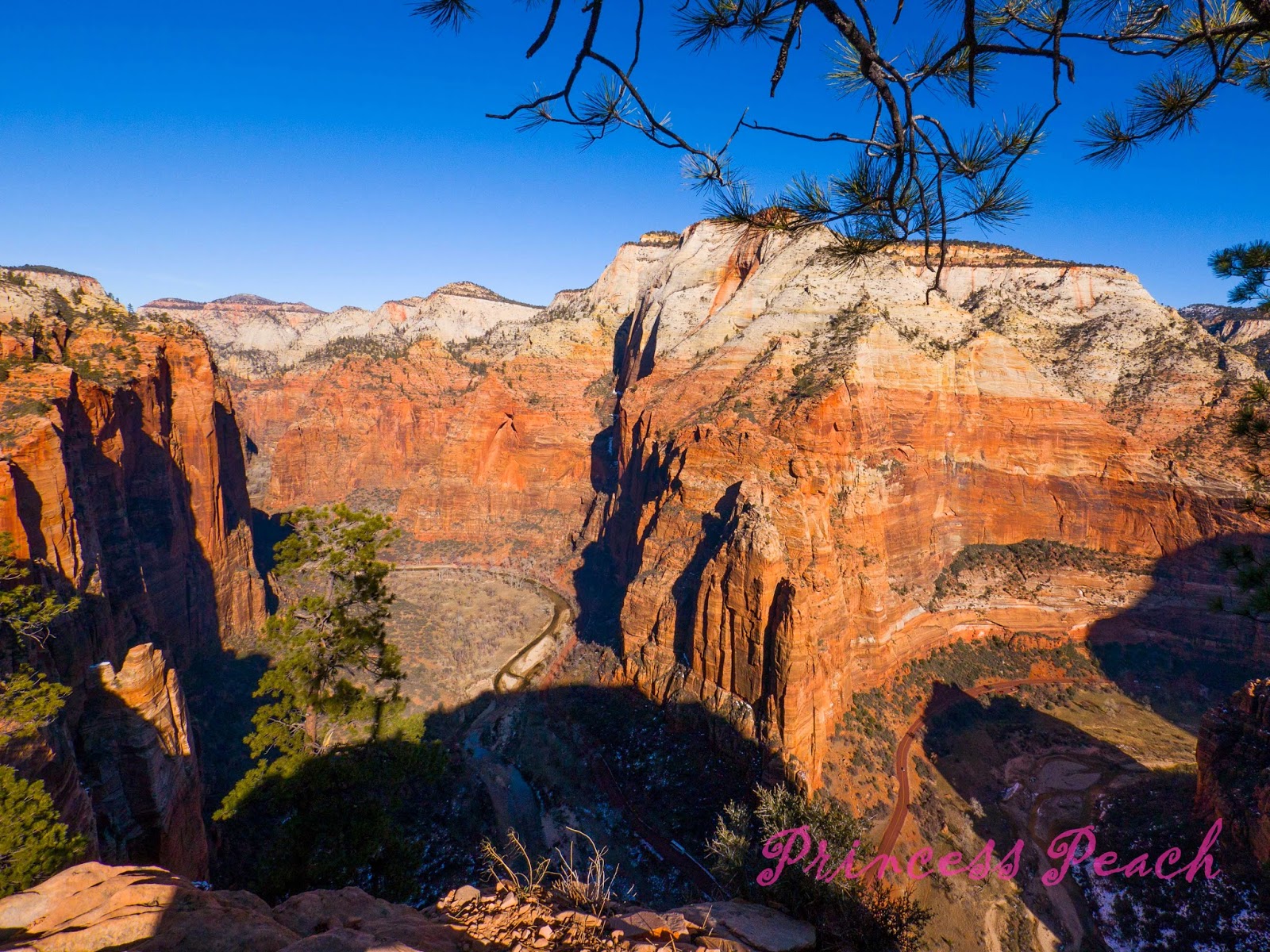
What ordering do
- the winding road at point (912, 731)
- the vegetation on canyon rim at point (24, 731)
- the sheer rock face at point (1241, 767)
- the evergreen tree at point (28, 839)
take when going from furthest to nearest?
the winding road at point (912, 731) < the sheer rock face at point (1241, 767) < the vegetation on canyon rim at point (24, 731) < the evergreen tree at point (28, 839)

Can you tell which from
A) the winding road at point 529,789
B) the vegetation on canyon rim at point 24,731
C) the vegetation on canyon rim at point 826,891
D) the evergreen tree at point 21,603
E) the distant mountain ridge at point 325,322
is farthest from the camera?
the distant mountain ridge at point 325,322

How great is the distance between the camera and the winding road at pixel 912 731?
2166 cm

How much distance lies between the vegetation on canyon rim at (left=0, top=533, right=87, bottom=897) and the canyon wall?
807 inches

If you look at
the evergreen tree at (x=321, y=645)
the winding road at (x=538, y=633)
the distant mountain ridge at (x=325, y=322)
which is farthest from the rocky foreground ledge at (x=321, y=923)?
the distant mountain ridge at (x=325, y=322)

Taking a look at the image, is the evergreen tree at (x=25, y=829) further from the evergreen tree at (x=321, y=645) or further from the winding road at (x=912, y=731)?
the winding road at (x=912, y=731)

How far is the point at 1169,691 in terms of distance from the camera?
3125 centimetres

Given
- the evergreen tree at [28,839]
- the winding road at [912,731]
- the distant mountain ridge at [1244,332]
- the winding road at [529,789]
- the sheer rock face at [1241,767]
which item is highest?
the distant mountain ridge at [1244,332]

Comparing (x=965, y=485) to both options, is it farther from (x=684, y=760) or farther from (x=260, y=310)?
(x=260, y=310)

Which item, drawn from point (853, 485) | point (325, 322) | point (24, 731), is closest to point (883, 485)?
point (853, 485)

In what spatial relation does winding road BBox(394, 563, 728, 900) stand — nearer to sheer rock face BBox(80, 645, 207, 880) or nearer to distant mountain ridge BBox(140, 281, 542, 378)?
sheer rock face BBox(80, 645, 207, 880)

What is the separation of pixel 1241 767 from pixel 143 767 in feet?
117

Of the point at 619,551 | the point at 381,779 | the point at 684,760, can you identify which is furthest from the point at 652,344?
the point at 381,779

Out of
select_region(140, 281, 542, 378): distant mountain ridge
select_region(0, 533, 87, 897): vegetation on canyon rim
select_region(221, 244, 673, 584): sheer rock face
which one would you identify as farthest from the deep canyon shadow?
select_region(140, 281, 542, 378): distant mountain ridge

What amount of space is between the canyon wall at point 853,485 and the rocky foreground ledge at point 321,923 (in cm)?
1650
